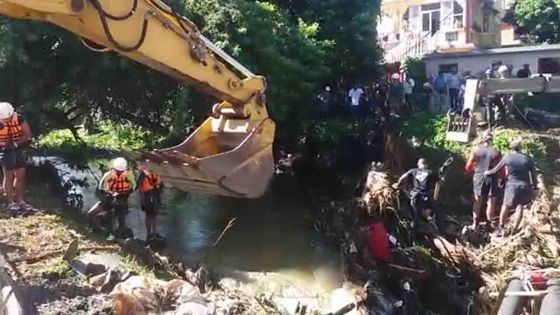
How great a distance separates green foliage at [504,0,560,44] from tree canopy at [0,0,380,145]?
568 inches

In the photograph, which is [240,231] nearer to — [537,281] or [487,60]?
[537,281]

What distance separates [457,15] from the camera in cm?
3753

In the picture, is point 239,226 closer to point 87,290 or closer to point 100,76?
point 100,76

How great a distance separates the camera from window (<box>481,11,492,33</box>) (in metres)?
39.0

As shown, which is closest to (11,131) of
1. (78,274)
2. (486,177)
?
(78,274)

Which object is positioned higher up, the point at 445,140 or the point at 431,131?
the point at 431,131

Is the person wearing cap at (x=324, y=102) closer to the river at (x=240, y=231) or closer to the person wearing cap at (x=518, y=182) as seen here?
the river at (x=240, y=231)

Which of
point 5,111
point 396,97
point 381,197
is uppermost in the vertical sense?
point 396,97

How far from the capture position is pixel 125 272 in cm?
874

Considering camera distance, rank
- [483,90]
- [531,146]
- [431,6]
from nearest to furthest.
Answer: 1. [531,146]
2. [483,90]
3. [431,6]

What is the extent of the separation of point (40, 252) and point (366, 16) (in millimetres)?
14642

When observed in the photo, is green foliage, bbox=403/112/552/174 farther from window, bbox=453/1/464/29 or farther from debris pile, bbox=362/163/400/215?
window, bbox=453/1/464/29

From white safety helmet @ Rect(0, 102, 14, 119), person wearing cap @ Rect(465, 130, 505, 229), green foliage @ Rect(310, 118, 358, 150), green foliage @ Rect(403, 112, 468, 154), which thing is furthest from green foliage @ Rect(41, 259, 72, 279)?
green foliage @ Rect(310, 118, 358, 150)

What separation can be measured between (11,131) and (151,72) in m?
5.18
